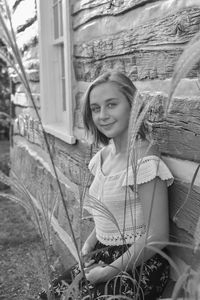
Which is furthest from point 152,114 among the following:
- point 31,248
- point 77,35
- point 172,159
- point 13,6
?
point 13,6

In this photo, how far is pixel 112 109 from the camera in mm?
2131

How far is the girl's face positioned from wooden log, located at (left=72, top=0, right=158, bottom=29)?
0.45 m

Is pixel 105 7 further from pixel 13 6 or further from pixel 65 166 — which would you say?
pixel 13 6

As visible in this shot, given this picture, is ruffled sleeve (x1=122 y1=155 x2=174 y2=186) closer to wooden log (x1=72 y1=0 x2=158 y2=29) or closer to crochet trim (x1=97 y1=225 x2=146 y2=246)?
crochet trim (x1=97 y1=225 x2=146 y2=246)

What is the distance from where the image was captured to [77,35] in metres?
3.46

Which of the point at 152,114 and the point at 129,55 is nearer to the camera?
the point at 152,114

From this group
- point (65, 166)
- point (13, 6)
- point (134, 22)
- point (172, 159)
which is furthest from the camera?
point (13, 6)

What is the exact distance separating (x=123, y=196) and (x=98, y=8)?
1.34 meters

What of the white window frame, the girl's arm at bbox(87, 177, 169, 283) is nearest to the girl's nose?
the girl's arm at bbox(87, 177, 169, 283)

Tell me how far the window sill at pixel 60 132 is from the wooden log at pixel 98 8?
816 millimetres

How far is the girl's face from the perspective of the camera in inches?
83.3

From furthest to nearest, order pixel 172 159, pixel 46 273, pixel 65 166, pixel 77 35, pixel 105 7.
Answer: pixel 65 166
pixel 77 35
pixel 105 7
pixel 172 159
pixel 46 273

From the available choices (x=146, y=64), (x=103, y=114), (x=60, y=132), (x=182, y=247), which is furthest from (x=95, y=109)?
(x=60, y=132)

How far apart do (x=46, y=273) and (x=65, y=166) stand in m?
2.33
